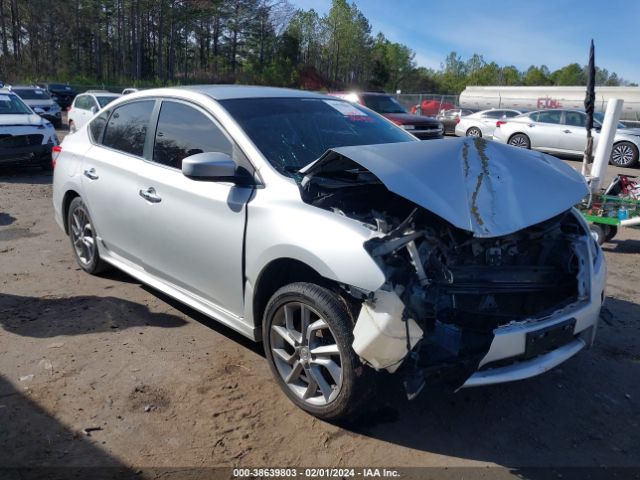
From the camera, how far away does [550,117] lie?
54.9ft

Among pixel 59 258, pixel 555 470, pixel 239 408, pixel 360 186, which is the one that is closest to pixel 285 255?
pixel 360 186

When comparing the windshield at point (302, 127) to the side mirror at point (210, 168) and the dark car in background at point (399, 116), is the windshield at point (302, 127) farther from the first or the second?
the dark car in background at point (399, 116)

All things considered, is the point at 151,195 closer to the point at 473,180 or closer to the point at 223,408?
the point at 223,408

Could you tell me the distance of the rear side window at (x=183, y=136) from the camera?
12.0 feet

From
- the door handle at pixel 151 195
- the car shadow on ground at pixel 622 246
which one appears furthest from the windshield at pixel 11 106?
the car shadow on ground at pixel 622 246

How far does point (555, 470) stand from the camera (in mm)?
2684

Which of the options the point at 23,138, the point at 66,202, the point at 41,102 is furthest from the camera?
the point at 41,102

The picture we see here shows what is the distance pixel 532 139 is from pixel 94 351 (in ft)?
51.9

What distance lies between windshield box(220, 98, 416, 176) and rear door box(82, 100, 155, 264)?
1055 mm

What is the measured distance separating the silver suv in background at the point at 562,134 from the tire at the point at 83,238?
13177 mm

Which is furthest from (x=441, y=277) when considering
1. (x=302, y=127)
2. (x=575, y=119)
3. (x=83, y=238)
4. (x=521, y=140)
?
(x=521, y=140)

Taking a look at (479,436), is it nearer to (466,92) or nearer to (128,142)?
(128,142)

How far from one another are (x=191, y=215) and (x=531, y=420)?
248 centimetres

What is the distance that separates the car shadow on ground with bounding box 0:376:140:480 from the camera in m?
2.61
